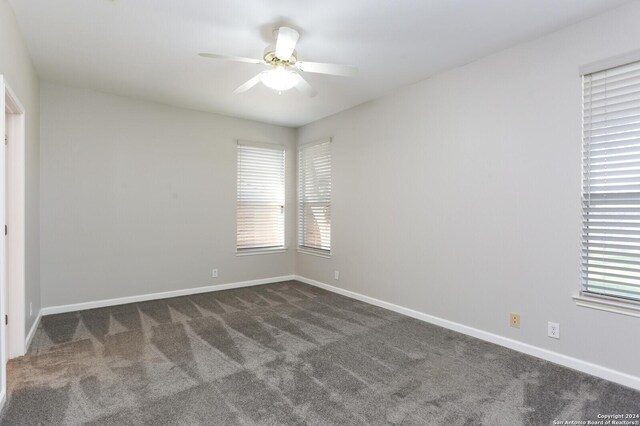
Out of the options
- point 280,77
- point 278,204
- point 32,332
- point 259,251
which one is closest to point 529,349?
point 280,77

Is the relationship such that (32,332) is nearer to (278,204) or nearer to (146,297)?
(146,297)

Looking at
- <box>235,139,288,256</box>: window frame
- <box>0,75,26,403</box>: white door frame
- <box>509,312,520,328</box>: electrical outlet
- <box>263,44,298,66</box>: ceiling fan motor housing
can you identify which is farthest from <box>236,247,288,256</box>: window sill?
<box>509,312,520,328</box>: electrical outlet

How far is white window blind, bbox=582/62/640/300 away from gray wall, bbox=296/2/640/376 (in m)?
0.08

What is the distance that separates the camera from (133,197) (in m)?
4.26

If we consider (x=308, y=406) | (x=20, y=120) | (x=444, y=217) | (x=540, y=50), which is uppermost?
(x=540, y=50)

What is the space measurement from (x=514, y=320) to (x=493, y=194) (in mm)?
1127

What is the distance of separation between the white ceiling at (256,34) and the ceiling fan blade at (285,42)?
0.50 ft

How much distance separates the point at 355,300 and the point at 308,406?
2.43m

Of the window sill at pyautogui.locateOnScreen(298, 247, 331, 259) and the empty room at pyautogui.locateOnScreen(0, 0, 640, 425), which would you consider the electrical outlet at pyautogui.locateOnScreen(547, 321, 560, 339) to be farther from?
the window sill at pyautogui.locateOnScreen(298, 247, 331, 259)

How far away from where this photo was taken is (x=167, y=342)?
3018mm

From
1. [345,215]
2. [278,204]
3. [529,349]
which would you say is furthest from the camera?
[278,204]

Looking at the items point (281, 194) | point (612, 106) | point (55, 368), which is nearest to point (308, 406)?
point (55, 368)

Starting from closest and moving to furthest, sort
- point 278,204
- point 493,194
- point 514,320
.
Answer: point 514,320 → point 493,194 → point 278,204

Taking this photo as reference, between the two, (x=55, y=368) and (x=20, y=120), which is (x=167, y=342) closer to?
(x=55, y=368)
